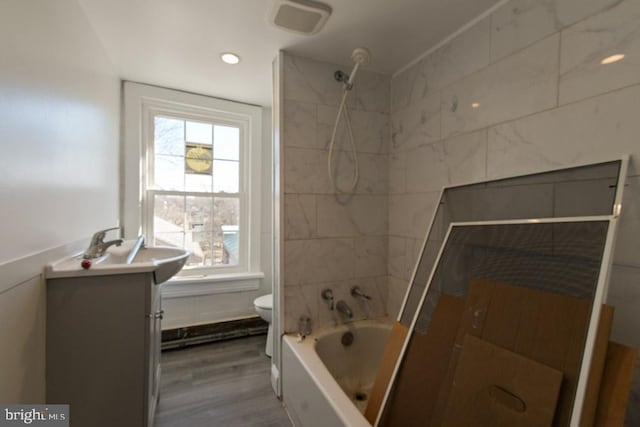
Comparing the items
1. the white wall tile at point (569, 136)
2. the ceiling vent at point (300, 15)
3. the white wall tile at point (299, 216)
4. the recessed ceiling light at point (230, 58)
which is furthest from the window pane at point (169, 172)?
the white wall tile at point (569, 136)

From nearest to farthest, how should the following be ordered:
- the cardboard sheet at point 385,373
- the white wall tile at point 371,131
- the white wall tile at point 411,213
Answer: the cardboard sheet at point 385,373 < the white wall tile at point 411,213 < the white wall tile at point 371,131

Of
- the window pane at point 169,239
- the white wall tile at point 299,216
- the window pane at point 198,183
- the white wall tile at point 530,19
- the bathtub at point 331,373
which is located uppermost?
the white wall tile at point 530,19

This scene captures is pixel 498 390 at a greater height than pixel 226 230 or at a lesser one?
lesser

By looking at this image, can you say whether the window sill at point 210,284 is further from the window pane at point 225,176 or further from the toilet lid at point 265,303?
the window pane at point 225,176

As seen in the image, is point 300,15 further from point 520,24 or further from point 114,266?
point 114,266

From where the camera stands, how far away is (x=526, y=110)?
1190 mm

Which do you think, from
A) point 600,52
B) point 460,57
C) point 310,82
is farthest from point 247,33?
point 600,52

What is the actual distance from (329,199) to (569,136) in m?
1.22

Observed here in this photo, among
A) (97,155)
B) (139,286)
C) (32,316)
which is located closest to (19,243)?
(32,316)

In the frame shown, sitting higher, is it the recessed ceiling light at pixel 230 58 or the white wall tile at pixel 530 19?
the recessed ceiling light at pixel 230 58

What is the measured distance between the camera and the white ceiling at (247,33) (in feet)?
4.44

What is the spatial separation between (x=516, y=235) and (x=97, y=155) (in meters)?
2.33

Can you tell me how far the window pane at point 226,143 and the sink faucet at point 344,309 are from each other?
180cm

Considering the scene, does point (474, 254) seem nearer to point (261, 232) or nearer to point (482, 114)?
point (482, 114)
